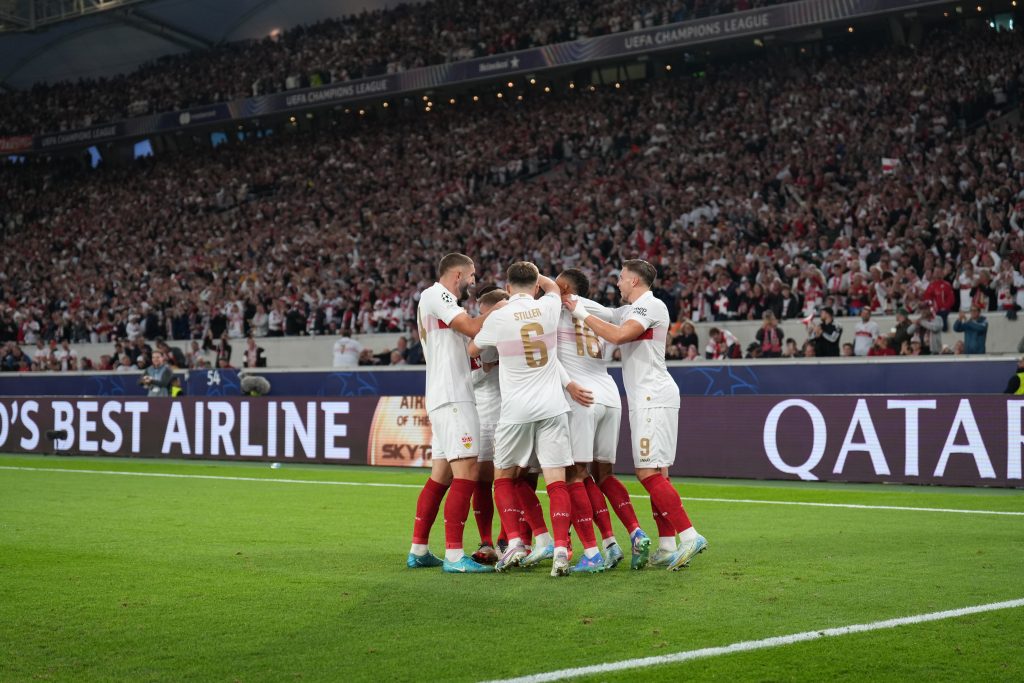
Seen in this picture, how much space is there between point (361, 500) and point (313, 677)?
900 cm

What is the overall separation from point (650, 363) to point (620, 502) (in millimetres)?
1057

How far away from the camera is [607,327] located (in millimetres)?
8570

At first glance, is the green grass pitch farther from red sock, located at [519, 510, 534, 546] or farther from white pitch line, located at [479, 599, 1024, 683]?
red sock, located at [519, 510, 534, 546]

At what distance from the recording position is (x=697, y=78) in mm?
36719

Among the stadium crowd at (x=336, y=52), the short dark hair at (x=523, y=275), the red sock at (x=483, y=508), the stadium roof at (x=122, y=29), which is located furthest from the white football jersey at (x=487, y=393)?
the stadium roof at (x=122, y=29)

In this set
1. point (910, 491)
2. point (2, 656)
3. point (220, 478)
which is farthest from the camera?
point (220, 478)

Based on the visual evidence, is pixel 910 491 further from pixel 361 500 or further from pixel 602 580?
pixel 602 580

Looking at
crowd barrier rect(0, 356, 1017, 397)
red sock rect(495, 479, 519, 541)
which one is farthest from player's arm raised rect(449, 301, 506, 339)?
crowd barrier rect(0, 356, 1017, 397)

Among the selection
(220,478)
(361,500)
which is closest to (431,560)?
(361,500)

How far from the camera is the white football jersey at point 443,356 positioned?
866 centimetres

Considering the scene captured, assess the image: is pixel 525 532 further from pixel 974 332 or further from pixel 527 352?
pixel 974 332

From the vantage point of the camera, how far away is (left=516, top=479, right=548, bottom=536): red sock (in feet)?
29.1

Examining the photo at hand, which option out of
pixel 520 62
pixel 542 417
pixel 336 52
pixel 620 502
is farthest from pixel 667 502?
pixel 336 52

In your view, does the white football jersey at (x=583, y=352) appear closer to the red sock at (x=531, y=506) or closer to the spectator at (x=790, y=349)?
the red sock at (x=531, y=506)
